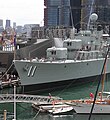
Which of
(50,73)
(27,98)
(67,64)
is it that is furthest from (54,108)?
(67,64)

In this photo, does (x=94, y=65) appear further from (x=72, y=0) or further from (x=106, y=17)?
(x=72, y=0)

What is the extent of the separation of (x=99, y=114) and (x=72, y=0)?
67281 millimetres

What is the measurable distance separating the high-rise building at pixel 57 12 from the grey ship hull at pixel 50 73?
142 ft

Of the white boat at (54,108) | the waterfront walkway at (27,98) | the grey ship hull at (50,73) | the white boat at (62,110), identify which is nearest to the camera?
the white boat at (62,110)

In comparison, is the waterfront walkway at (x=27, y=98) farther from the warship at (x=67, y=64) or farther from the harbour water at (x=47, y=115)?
the warship at (x=67, y=64)

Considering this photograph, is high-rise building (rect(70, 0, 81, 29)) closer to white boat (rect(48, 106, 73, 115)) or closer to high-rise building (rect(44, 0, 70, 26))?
high-rise building (rect(44, 0, 70, 26))

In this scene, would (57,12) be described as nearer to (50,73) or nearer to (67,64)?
(67,64)

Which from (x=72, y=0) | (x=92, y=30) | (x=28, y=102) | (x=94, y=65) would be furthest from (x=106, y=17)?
(x=28, y=102)

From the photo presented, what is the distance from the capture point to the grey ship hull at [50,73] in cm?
3250

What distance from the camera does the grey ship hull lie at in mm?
32500

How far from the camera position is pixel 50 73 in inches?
1334

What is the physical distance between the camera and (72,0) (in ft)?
285

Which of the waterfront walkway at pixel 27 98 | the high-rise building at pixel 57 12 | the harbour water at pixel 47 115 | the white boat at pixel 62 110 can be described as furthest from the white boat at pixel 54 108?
the high-rise building at pixel 57 12

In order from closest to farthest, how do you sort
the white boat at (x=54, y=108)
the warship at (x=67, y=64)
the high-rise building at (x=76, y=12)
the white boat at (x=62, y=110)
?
the white boat at (x=62, y=110)
the white boat at (x=54, y=108)
the warship at (x=67, y=64)
the high-rise building at (x=76, y=12)
